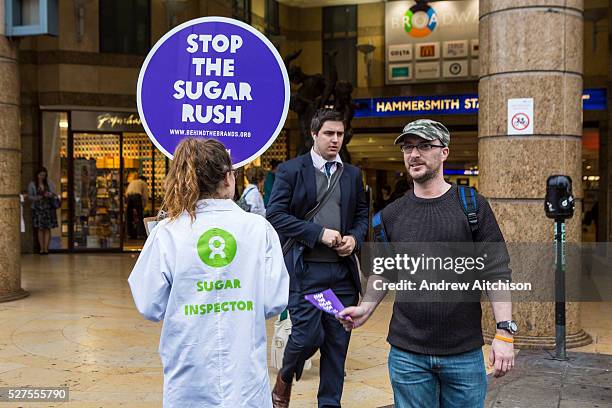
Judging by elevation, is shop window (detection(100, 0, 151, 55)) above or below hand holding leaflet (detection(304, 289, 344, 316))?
above

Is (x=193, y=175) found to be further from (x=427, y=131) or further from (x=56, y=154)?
(x=56, y=154)

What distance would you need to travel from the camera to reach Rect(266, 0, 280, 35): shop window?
1864 cm

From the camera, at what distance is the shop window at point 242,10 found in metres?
17.6

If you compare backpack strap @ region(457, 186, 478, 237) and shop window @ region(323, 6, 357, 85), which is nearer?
backpack strap @ region(457, 186, 478, 237)

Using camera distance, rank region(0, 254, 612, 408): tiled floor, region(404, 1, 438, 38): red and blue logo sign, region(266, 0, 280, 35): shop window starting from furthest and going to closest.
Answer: region(266, 0, 280, 35): shop window, region(404, 1, 438, 38): red and blue logo sign, region(0, 254, 612, 408): tiled floor

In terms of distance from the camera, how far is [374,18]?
18703 mm

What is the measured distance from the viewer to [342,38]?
62.2 feet

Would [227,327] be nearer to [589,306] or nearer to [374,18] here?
[589,306]

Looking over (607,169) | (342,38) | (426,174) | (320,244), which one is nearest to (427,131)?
(426,174)

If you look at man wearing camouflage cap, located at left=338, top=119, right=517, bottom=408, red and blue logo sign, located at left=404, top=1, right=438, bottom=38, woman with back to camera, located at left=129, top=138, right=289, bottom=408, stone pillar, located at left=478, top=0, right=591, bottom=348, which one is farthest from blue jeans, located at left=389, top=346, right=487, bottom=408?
red and blue logo sign, located at left=404, top=1, right=438, bottom=38

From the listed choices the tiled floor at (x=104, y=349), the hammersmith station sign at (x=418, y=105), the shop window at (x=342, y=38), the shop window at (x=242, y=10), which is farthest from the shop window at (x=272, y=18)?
the tiled floor at (x=104, y=349)

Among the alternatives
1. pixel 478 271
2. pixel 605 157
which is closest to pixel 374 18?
pixel 605 157

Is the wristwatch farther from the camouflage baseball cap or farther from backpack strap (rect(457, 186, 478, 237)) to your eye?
the camouflage baseball cap

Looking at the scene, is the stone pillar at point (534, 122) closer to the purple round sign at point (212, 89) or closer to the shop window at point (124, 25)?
the purple round sign at point (212, 89)
